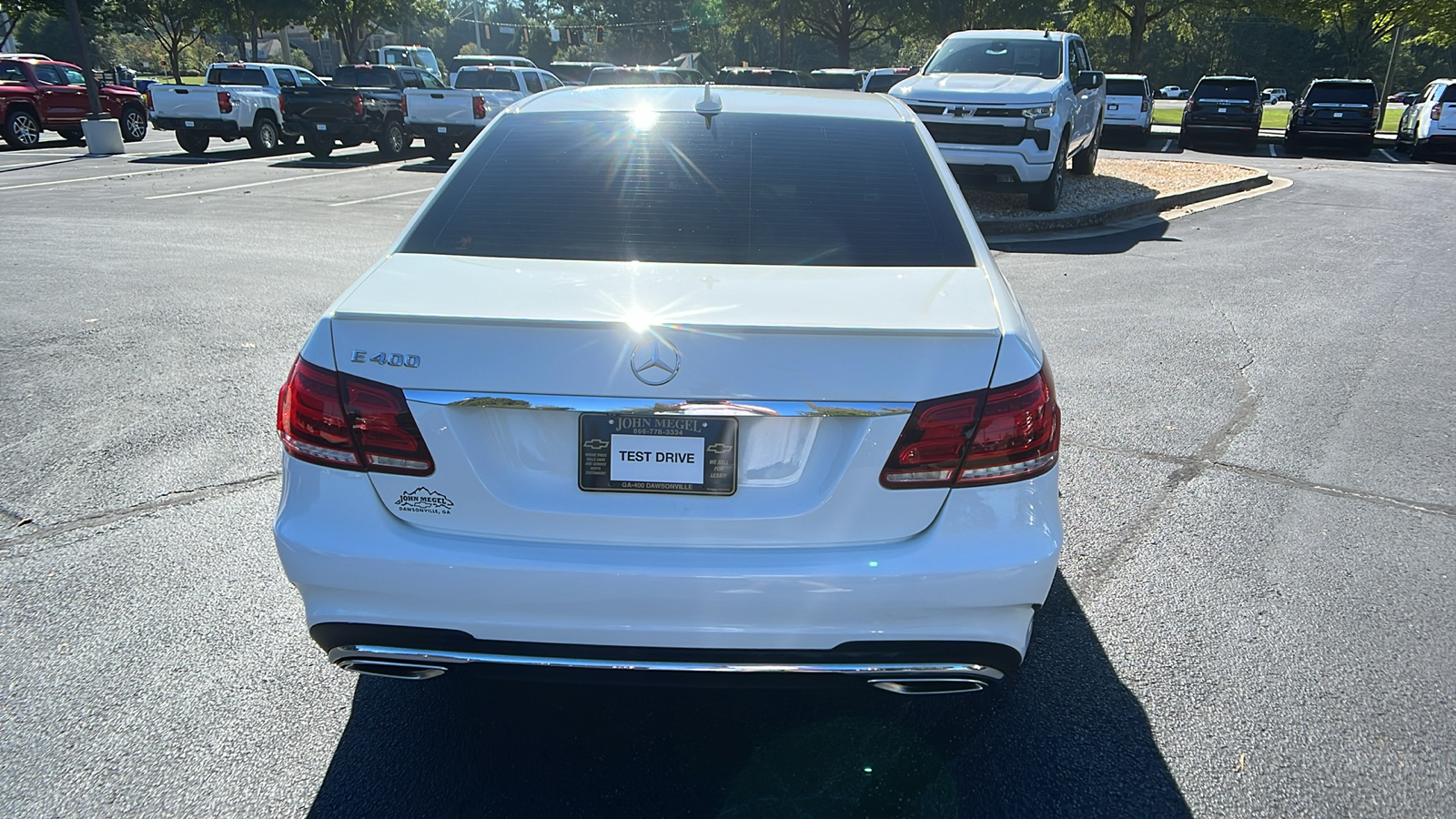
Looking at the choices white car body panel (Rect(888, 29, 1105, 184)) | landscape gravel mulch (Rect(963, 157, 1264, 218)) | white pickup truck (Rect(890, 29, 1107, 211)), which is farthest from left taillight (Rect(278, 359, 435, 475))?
landscape gravel mulch (Rect(963, 157, 1264, 218))

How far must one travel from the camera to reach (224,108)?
20156 mm

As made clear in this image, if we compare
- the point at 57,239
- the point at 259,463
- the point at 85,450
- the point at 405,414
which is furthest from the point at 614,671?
the point at 57,239

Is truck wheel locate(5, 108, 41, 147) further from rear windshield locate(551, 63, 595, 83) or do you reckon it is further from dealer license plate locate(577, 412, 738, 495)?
dealer license plate locate(577, 412, 738, 495)

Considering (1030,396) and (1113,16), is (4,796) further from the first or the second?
(1113,16)

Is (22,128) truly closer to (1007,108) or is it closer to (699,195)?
(1007,108)

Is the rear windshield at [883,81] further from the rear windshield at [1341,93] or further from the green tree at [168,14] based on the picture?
the green tree at [168,14]

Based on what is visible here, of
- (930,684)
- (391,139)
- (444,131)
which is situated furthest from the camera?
(391,139)

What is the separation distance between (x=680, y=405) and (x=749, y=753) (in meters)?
1.12

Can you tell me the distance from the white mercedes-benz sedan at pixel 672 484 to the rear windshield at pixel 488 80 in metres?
19.8

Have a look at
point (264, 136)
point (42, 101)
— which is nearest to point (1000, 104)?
point (264, 136)

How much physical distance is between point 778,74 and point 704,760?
23.8 metres

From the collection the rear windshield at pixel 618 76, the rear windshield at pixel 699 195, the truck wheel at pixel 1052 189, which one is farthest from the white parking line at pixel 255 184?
the rear windshield at pixel 699 195

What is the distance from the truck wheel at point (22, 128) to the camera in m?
21.9

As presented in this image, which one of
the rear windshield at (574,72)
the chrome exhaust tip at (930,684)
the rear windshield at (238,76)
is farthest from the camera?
the rear windshield at (574,72)
